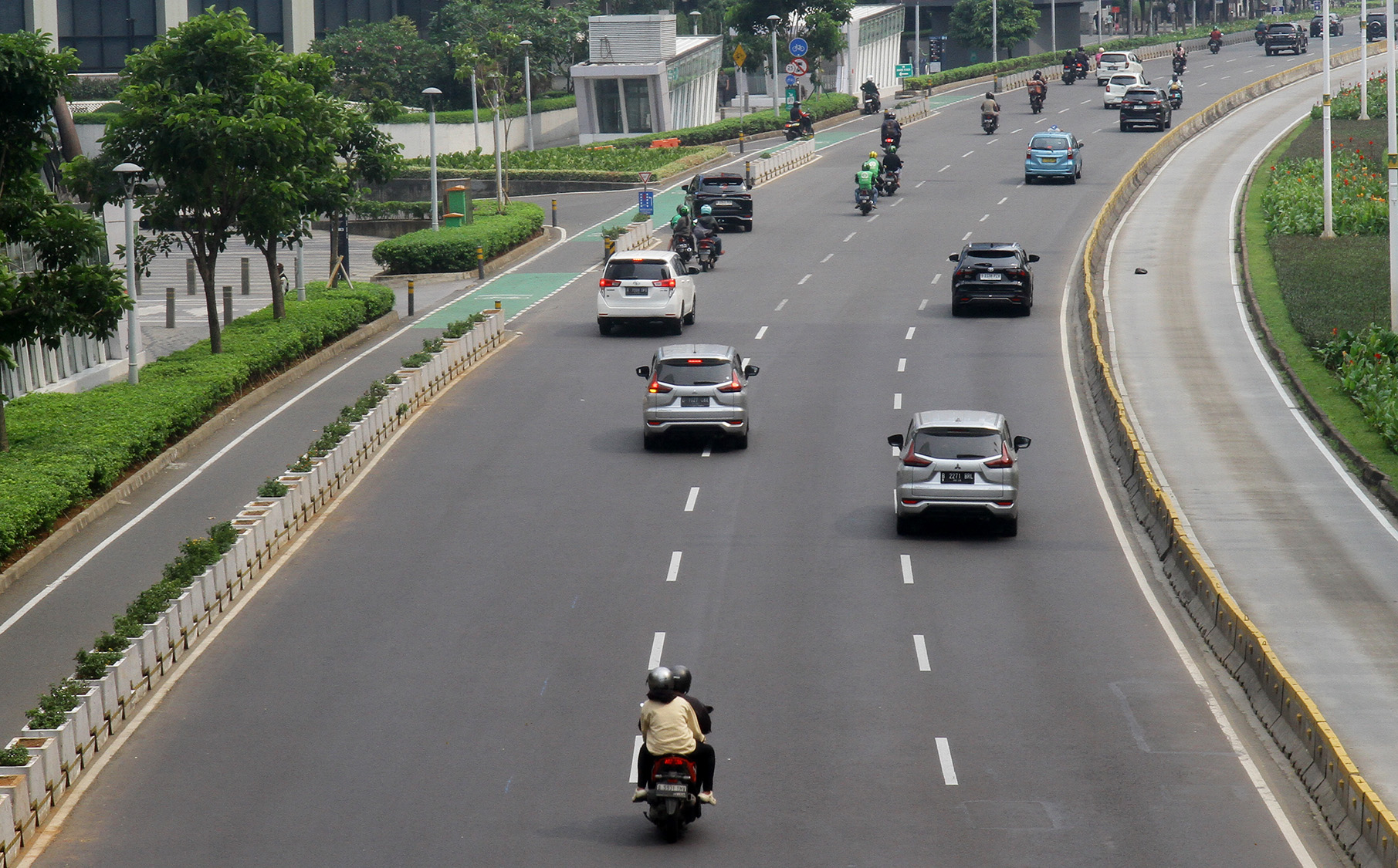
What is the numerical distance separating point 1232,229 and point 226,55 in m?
32.2

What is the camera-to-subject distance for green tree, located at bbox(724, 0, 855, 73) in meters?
92.7

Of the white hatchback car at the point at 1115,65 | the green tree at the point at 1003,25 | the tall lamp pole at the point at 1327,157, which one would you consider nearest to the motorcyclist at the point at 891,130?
the tall lamp pole at the point at 1327,157

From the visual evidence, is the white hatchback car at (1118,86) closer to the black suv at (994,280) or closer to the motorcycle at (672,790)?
the black suv at (994,280)

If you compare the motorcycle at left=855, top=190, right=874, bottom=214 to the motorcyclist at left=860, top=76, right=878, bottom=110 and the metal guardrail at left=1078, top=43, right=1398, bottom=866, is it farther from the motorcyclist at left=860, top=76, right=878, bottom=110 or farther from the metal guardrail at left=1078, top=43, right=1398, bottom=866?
the motorcyclist at left=860, top=76, right=878, bottom=110

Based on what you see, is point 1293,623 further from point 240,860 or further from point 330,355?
point 330,355

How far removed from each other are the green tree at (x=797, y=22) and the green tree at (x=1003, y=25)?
25.7 metres

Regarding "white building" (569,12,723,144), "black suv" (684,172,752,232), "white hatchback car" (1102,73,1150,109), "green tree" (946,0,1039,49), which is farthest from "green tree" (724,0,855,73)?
"black suv" (684,172,752,232)

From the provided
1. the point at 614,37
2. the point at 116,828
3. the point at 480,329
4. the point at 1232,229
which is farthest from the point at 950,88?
the point at 116,828

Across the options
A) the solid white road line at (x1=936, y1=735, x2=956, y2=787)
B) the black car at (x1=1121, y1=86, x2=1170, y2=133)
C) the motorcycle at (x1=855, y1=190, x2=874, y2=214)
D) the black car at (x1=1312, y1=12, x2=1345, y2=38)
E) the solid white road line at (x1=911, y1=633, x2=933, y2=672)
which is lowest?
the solid white road line at (x1=936, y1=735, x2=956, y2=787)

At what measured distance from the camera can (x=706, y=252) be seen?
1940 inches

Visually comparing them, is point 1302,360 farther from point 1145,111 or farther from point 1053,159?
point 1145,111

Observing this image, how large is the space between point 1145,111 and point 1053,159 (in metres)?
15.1

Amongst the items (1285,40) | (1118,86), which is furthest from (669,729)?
(1285,40)

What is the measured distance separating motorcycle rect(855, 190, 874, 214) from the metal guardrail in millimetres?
21820
